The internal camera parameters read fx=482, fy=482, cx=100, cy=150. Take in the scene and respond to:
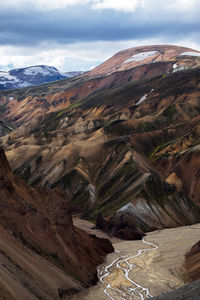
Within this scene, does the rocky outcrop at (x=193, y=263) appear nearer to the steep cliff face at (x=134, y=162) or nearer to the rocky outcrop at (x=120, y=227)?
the rocky outcrop at (x=120, y=227)

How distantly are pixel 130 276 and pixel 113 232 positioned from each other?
3011 centimetres

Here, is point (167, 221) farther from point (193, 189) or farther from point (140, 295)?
point (140, 295)

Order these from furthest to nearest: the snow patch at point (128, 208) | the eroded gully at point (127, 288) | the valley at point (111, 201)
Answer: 1. the snow patch at point (128, 208)
2. the valley at point (111, 201)
3. the eroded gully at point (127, 288)

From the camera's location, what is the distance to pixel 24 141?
→ 168 m

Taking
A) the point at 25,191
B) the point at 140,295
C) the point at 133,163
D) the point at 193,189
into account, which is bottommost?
the point at 193,189

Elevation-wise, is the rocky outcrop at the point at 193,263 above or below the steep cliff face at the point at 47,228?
below

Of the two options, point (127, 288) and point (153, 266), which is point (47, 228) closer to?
point (127, 288)

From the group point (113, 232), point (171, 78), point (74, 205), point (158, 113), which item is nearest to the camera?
point (113, 232)

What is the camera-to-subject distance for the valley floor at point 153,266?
48.7 m

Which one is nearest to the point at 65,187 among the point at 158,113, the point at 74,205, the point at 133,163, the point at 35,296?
the point at 74,205

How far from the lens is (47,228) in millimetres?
52906


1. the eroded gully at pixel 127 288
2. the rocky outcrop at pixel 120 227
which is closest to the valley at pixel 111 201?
the eroded gully at pixel 127 288

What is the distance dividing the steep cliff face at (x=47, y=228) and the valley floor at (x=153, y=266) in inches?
99.9

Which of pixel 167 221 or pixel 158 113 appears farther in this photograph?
pixel 158 113
